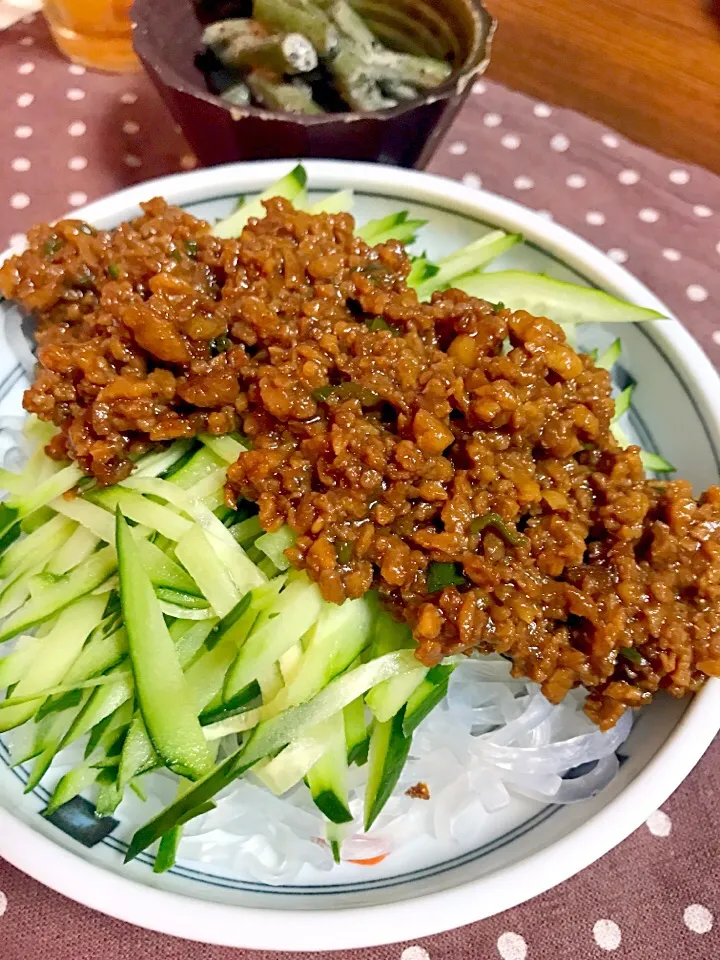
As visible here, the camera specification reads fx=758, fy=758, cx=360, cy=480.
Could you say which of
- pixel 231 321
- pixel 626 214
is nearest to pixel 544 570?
pixel 231 321

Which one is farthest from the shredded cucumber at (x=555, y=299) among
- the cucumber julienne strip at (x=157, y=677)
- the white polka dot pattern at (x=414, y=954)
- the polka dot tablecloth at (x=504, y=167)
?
the white polka dot pattern at (x=414, y=954)

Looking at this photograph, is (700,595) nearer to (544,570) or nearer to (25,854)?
(544,570)

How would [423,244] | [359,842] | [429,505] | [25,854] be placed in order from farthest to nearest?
1. [423,244]
2. [359,842]
3. [429,505]
4. [25,854]

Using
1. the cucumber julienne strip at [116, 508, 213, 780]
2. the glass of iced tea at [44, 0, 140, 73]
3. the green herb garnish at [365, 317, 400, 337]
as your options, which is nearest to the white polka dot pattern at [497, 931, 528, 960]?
the cucumber julienne strip at [116, 508, 213, 780]

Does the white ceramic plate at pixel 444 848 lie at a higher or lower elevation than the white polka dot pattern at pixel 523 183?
lower

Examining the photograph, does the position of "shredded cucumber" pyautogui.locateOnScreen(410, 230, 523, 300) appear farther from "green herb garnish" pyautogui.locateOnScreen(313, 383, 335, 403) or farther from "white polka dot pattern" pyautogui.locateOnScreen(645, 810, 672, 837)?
"white polka dot pattern" pyautogui.locateOnScreen(645, 810, 672, 837)

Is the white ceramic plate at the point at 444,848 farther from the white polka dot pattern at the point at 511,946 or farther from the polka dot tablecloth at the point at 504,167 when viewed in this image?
the polka dot tablecloth at the point at 504,167

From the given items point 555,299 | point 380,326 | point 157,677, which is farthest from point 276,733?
point 555,299

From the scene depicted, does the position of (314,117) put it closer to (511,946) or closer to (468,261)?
Result: (468,261)
